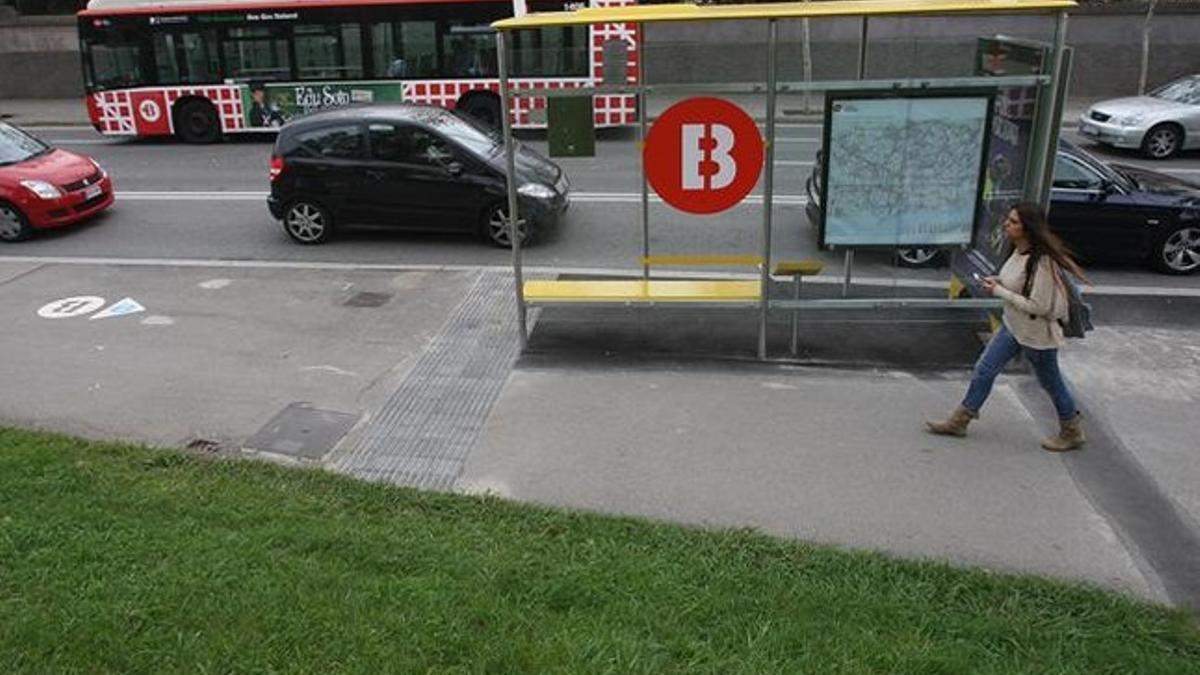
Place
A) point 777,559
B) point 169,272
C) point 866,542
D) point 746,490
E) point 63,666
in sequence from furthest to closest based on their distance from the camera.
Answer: point 169,272, point 746,490, point 866,542, point 777,559, point 63,666

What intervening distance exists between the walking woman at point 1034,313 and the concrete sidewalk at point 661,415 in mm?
255

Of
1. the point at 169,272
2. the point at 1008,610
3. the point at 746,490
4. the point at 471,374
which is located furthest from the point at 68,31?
the point at 1008,610

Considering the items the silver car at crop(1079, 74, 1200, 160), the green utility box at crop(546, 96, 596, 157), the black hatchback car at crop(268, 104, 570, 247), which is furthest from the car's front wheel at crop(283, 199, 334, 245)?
the silver car at crop(1079, 74, 1200, 160)

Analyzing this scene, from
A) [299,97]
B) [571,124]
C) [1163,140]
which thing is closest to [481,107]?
[299,97]

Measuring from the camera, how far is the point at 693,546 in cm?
495

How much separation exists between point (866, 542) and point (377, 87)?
15736 mm

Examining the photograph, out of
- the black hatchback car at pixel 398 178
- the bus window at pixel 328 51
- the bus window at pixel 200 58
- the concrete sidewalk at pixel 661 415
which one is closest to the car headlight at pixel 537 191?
the black hatchback car at pixel 398 178

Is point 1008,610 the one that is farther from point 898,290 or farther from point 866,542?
point 898,290

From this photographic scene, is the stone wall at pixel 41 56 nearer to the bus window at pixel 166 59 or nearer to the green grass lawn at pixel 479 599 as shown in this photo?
the bus window at pixel 166 59

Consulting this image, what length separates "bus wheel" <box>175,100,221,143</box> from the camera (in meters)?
19.2

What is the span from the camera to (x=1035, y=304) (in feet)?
19.5

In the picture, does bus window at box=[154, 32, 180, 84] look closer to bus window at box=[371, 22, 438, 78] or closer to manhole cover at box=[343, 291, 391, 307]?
bus window at box=[371, 22, 438, 78]

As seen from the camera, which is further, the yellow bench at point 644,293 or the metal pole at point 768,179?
the yellow bench at point 644,293

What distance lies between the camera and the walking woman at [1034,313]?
19.4ft
